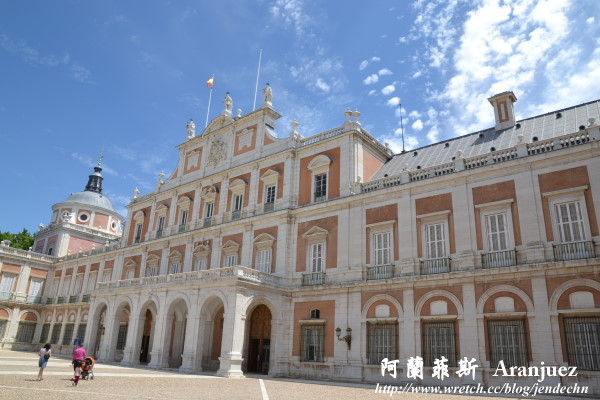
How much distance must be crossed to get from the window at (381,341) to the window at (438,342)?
1.49 m

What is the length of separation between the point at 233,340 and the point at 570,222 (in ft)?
53.1

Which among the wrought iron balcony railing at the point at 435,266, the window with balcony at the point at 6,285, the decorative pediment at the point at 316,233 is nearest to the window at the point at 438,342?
the wrought iron balcony railing at the point at 435,266

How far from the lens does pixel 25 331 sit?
45.3 metres

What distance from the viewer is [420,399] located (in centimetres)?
1467

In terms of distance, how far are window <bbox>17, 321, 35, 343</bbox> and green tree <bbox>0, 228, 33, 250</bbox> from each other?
14.4 metres

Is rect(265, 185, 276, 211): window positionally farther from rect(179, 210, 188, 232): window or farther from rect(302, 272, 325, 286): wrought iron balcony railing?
rect(179, 210, 188, 232): window

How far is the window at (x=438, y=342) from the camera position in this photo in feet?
63.9

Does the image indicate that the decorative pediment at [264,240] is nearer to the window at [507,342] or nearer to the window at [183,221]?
the window at [183,221]

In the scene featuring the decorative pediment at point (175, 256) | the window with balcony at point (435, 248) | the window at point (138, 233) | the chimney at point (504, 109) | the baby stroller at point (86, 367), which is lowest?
the baby stroller at point (86, 367)

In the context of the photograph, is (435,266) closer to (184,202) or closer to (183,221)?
(183,221)

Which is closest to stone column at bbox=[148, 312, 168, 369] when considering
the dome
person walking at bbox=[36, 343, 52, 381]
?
person walking at bbox=[36, 343, 52, 381]

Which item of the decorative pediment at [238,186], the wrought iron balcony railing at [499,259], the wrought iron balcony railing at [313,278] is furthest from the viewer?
the decorative pediment at [238,186]

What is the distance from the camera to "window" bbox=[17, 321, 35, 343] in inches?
1758

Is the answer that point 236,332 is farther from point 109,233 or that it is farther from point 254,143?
point 109,233
